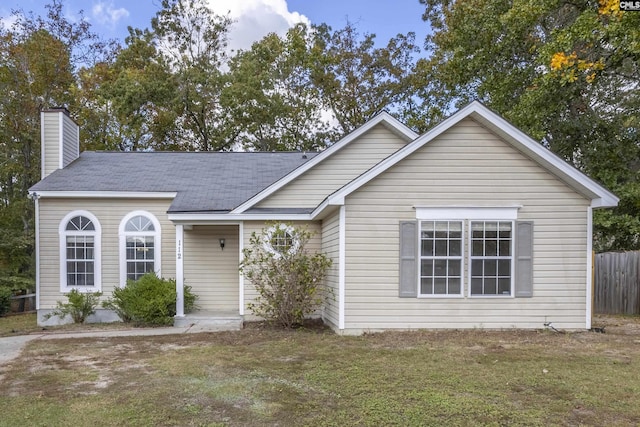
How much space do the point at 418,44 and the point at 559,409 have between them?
77.5ft

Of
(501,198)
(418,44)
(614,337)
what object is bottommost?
(614,337)

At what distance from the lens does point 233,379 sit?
5.71m

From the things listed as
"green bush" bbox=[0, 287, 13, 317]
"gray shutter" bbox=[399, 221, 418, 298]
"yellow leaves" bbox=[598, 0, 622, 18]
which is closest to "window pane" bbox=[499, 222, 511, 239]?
"gray shutter" bbox=[399, 221, 418, 298]

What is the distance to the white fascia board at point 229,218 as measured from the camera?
1018cm

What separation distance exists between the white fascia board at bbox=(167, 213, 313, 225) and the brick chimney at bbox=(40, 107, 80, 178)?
4520mm

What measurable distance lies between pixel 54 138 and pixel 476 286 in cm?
1138

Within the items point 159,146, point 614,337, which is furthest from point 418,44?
point 614,337

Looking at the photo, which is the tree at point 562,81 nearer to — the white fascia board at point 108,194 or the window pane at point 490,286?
the window pane at point 490,286

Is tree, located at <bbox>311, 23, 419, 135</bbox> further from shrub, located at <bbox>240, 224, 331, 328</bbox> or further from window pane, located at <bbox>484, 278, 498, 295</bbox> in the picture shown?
window pane, located at <bbox>484, 278, 498, 295</bbox>

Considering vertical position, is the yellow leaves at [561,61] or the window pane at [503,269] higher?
the yellow leaves at [561,61]

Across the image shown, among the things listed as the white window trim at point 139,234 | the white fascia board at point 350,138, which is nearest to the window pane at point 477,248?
the white fascia board at point 350,138

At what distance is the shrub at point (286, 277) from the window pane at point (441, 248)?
84.7 inches

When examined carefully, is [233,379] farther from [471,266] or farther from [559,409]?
[471,266]

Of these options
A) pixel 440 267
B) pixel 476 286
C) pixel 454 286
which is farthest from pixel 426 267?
pixel 476 286
